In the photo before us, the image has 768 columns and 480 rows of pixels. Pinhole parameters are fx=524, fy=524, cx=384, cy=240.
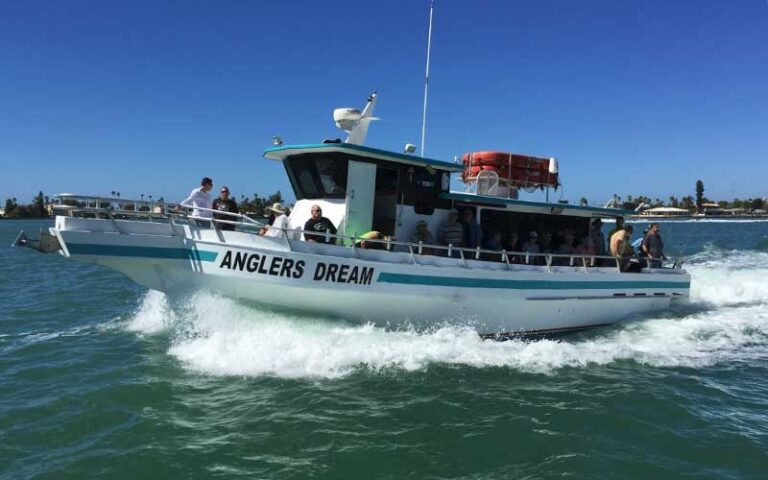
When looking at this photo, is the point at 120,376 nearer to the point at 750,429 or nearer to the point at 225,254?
the point at 225,254

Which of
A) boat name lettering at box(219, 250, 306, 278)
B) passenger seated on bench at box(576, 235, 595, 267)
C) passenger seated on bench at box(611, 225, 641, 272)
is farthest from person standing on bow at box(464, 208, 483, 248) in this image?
boat name lettering at box(219, 250, 306, 278)

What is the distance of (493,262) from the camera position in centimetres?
991

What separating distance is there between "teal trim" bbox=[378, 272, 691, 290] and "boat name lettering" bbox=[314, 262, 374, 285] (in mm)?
253

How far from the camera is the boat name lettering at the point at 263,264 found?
25.7ft

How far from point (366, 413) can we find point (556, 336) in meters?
5.80

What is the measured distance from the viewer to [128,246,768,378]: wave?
7988mm

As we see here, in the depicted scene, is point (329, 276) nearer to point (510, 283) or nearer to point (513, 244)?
point (510, 283)

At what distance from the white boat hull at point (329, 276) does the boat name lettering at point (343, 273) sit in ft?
0.05

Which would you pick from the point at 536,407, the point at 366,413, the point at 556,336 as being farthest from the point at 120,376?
the point at 556,336

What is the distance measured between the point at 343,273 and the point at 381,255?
30.1 inches

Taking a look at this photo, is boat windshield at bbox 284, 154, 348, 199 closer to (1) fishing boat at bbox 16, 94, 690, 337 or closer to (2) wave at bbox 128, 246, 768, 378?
(1) fishing boat at bbox 16, 94, 690, 337

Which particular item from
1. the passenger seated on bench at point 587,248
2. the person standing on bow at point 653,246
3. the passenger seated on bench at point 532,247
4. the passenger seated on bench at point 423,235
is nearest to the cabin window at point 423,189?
the passenger seated on bench at point 423,235

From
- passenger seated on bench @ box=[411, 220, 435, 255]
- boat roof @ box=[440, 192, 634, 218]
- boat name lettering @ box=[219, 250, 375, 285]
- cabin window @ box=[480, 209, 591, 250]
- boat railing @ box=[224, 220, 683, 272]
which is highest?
boat roof @ box=[440, 192, 634, 218]

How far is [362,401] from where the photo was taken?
6.91 metres
